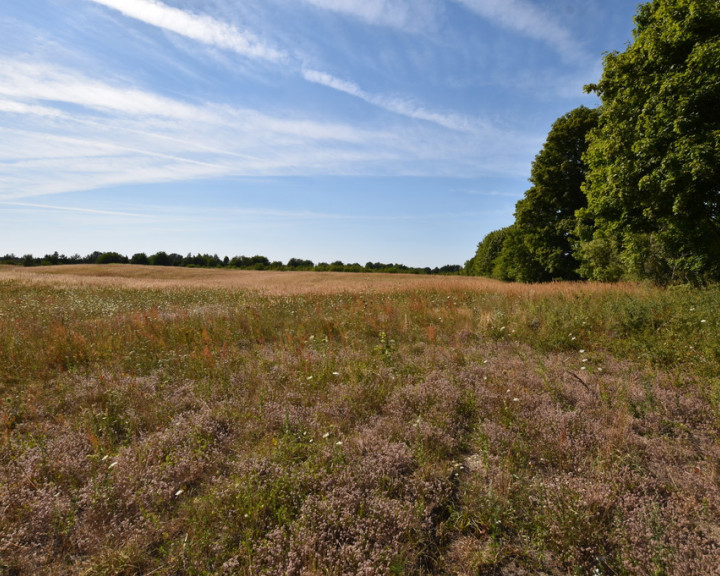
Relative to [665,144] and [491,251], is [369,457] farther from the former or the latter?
[491,251]

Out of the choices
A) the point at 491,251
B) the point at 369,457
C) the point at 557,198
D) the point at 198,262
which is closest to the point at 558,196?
the point at 557,198

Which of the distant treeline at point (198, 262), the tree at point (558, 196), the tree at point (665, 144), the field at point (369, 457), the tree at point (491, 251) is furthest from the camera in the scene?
the distant treeline at point (198, 262)

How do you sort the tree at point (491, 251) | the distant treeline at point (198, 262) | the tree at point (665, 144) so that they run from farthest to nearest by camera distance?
1. the distant treeline at point (198, 262)
2. the tree at point (491, 251)
3. the tree at point (665, 144)

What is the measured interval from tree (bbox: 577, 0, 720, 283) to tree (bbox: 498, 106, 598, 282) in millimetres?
8339

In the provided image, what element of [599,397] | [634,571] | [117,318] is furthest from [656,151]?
[117,318]

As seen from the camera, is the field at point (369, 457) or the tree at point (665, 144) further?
the tree at point (665, 144)

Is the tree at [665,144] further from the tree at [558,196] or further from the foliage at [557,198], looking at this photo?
the foliage at [557,198]

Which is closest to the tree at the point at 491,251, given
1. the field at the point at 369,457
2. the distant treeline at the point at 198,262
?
the distant treeline at the point at 198,262

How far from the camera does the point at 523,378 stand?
18.4 ft

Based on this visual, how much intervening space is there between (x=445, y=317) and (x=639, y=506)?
721 centimetres

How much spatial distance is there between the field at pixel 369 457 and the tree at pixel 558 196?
2147 cm

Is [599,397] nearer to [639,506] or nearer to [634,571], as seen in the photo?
[639,506]

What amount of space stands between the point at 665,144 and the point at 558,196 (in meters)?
14.5

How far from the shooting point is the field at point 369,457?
265cm
